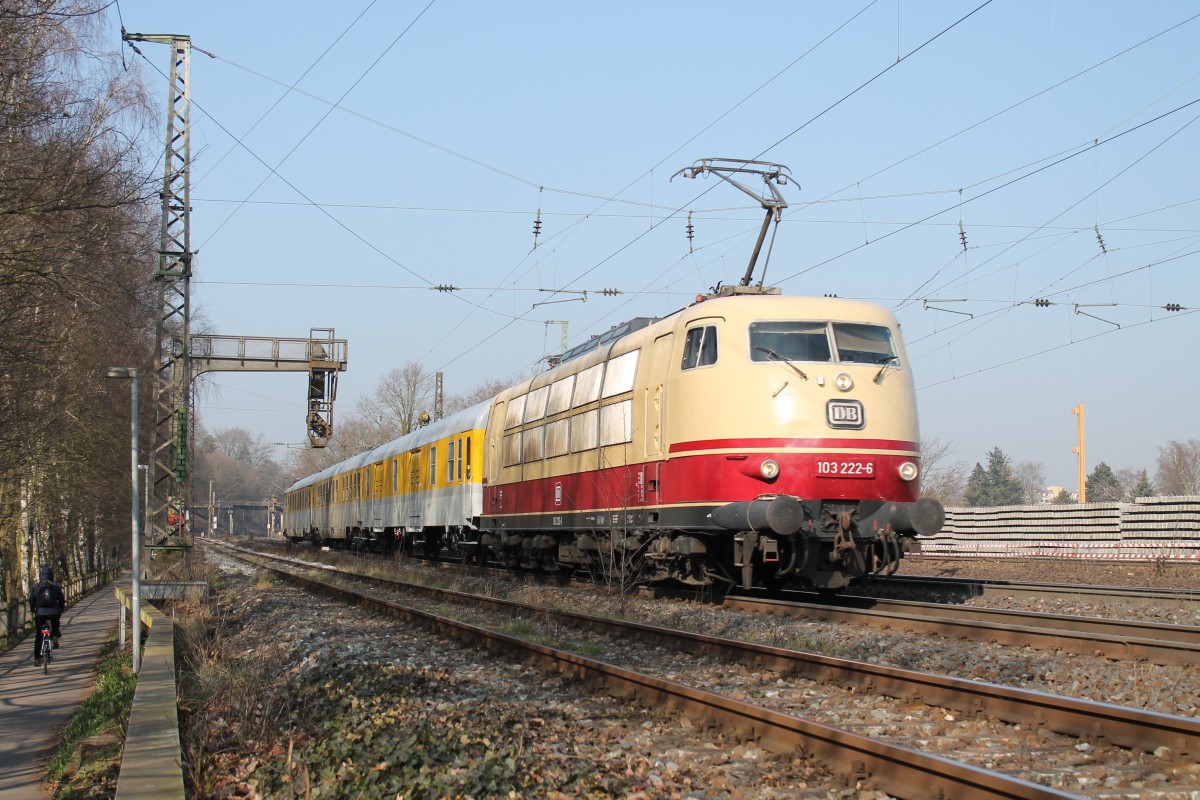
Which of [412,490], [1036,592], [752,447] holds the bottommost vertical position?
[1036,592]

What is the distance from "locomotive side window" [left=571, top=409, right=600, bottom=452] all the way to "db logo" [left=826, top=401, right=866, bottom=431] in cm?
432

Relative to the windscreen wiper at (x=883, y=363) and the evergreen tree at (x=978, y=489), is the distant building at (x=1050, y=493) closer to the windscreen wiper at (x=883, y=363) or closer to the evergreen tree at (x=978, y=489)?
the evergreen tree at (x=978, y=489)

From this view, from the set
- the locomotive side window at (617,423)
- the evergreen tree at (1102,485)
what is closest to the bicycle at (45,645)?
the locomotive side window at (617,423)

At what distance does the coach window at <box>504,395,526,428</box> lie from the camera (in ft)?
67.9

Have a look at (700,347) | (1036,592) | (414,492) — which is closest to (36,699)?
(700,347)

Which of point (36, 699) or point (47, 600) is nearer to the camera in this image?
point (36, 699)

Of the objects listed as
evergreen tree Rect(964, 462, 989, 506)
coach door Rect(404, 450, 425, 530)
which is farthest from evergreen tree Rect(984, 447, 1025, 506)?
coach door Rect(404, 450, 425, 530)

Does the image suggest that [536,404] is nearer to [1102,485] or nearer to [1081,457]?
[1081,457]

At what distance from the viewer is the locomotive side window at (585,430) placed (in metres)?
16.2

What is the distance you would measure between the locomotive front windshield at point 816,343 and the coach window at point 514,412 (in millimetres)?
8218

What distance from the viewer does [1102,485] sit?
87.8 metres

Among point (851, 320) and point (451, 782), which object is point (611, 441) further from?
point (451, 782)

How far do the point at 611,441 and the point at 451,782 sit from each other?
32.6ft

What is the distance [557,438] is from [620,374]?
2.86 meters
